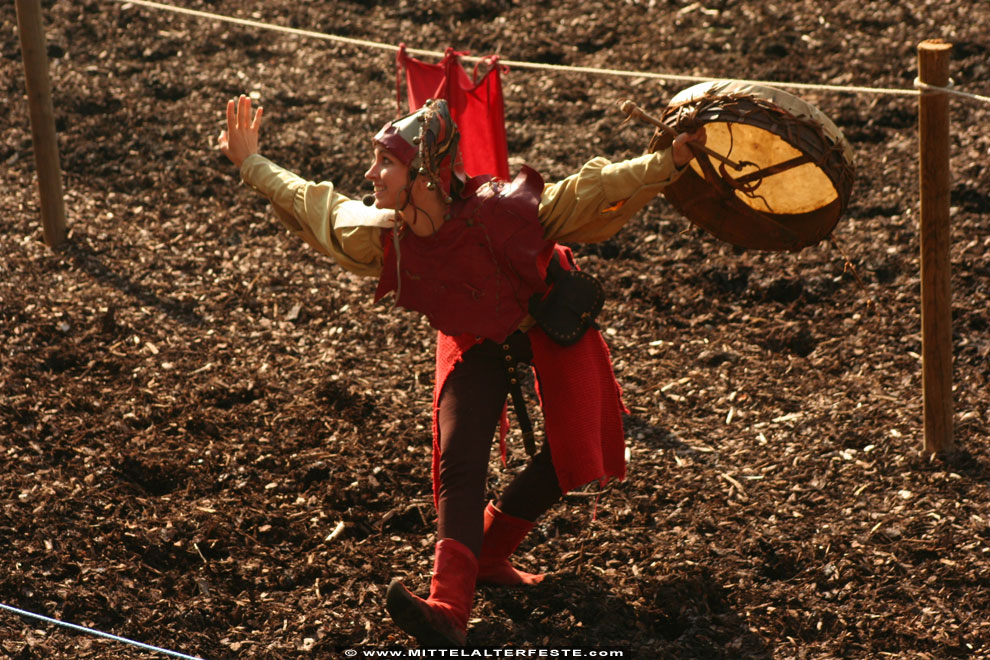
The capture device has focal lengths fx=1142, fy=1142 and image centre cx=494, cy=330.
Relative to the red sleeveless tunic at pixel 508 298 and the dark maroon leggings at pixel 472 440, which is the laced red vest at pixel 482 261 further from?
the dark maroon leggings at pixel 472 440

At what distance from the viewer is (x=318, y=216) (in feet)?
9.84

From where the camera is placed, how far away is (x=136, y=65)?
21.0 ft

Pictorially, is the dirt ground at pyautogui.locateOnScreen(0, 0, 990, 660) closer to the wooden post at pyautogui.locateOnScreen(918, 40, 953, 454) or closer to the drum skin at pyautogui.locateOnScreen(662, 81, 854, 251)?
the wooden post at pyautogui.locateOnScreen(918, 40, 953, 454)

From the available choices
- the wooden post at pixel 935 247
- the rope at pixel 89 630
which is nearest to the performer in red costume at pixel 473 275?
the rope at pixel 89 630

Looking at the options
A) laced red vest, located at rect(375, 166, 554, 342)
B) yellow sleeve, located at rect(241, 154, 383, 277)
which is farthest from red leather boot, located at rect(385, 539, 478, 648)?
yellow sleeve, located at rect(241, 154, 383, 277)

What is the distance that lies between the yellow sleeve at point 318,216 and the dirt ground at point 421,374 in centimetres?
100

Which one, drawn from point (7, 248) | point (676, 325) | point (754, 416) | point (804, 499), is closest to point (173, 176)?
point (7, 248)

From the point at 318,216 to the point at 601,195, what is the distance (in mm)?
758

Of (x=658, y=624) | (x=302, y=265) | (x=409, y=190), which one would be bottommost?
(x=658, y=624)

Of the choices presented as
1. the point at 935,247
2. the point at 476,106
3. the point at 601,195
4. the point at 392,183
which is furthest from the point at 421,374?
the point at 935,247

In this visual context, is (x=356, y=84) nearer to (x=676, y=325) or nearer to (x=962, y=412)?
(x=676, y=325)

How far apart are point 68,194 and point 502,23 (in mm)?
2625

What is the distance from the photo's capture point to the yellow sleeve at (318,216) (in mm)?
2955

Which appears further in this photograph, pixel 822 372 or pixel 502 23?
pixel 502 23
